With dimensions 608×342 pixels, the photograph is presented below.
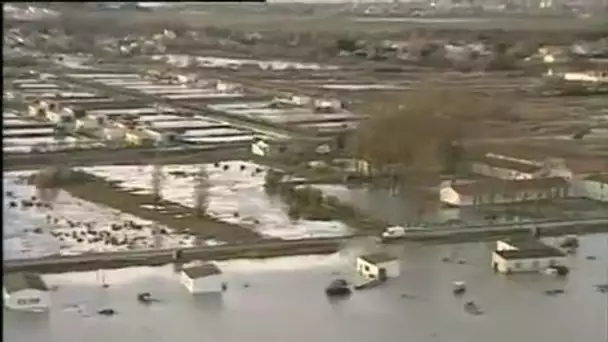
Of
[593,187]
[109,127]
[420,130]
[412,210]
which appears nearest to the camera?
[420,130]

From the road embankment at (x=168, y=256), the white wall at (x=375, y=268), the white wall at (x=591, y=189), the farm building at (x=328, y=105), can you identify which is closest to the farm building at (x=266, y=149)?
the farm building at (x=328, y=105)

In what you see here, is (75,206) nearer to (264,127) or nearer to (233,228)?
(233,228)

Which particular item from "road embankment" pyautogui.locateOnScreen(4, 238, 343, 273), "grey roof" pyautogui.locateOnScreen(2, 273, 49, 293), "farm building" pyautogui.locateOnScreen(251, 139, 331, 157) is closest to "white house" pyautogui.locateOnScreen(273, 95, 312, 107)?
"farm building" pyautogui.locateOnScreen(251, 139, 331, 157)

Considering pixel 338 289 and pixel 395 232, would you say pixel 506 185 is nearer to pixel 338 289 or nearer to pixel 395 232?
pixel 395 232

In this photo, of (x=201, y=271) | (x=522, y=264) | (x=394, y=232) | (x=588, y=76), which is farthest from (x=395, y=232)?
(x=588, y=76)

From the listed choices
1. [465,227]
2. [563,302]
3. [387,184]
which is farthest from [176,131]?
[563,302]

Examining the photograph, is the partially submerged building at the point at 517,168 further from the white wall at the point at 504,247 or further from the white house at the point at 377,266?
the white house at the point at 377,266
